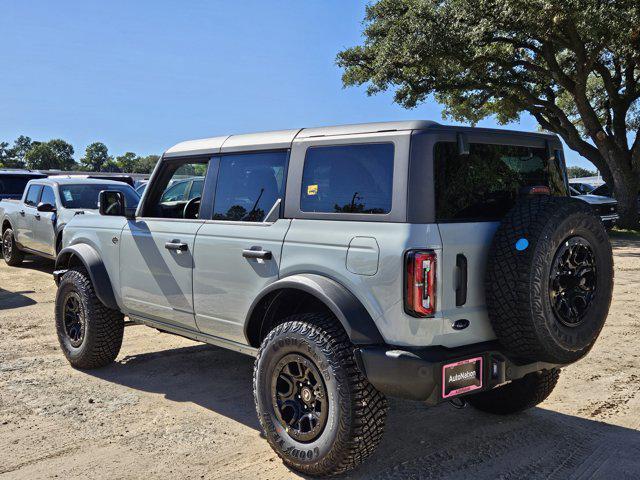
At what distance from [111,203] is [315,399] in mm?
2870

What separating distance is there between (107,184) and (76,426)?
7625 mm

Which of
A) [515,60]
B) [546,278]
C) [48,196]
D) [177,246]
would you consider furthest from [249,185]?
[515,60]

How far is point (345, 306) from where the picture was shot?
3260 millimetres

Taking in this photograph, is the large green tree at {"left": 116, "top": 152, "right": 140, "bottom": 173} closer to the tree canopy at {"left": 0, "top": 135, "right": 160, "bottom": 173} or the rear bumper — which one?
the tree canopy at {"left": 0, "top": 135, "right": 160, "bottom": 173}

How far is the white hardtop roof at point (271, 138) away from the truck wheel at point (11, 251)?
8.83 m

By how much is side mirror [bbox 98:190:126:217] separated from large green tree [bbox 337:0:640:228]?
559 inches

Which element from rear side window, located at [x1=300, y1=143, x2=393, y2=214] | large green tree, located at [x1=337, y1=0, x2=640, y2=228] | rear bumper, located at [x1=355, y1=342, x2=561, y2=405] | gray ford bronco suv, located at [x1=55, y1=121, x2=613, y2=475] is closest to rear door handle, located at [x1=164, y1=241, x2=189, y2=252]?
gray ford bronco suv, located at [x1=55, y1=121, x2=613, y2=475]

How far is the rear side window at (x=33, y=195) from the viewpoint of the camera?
37.9 feet

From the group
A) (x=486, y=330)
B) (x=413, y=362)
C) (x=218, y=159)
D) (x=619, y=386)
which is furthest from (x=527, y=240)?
(x=619, y=386)

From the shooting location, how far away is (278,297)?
3.81m

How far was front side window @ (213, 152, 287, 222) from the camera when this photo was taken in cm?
399

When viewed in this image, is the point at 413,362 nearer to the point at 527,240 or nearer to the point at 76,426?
the point at 527,240

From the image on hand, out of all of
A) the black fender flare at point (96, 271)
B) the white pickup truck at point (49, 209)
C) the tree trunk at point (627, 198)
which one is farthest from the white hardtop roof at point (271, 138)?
the tree trunk at point (627, 198)

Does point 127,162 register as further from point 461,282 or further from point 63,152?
point 461,282
